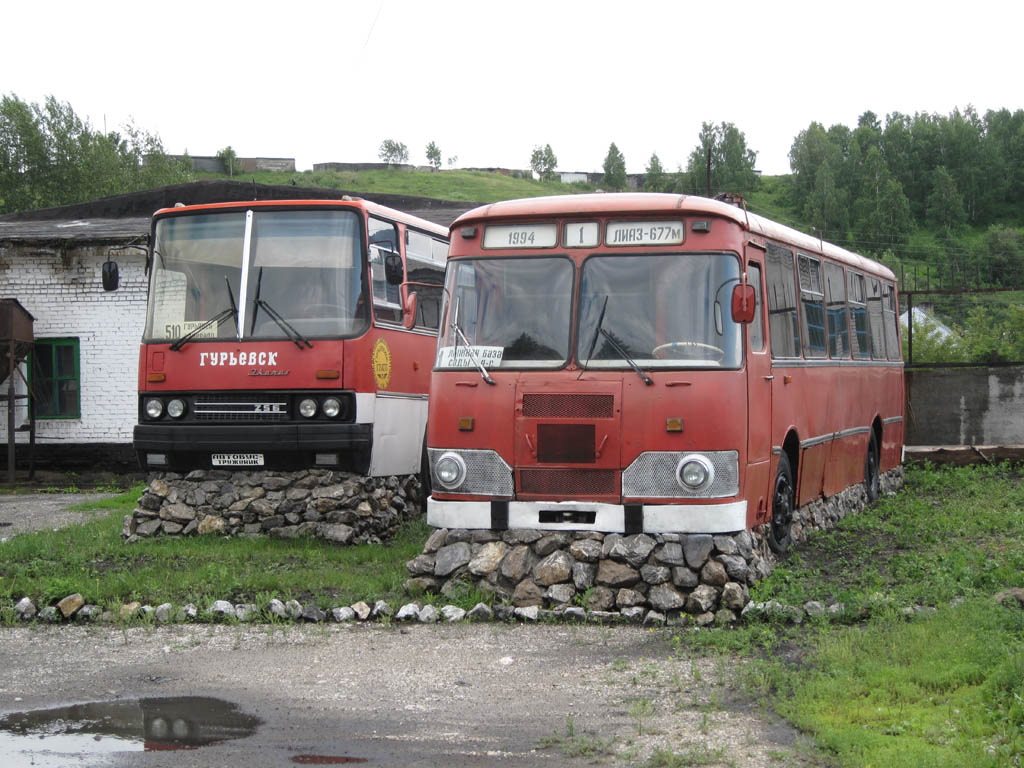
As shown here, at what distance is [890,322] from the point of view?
60.4ft

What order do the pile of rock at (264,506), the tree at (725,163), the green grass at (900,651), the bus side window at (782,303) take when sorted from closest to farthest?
1. the green grass at (900,651)
2. the bus side window at (782,303)
3. the pile of rock at (264,506)
4. the tree at (725,163)

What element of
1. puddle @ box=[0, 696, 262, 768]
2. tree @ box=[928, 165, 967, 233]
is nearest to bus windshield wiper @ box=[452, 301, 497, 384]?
puddle @ box=[0, 696, 262, 768]

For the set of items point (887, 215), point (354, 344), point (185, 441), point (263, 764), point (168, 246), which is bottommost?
point (263, 764)

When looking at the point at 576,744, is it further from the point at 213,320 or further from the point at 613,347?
the point at 213,320

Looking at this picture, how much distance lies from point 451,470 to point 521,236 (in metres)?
1.87

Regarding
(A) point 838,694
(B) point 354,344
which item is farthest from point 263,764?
(B) point 354,344

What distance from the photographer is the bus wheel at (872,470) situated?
1619cm

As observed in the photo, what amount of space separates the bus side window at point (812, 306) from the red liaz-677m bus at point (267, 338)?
12.2 ft

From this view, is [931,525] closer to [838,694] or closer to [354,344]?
[354,344]

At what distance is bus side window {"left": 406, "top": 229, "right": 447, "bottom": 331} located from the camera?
561 inches

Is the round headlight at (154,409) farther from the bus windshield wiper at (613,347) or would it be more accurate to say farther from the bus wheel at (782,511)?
the bus wheel at (782,511)

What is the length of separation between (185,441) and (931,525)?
7.49 meters

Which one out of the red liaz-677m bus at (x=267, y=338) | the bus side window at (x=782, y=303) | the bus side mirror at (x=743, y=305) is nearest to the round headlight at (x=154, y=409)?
the red liaz-677m bus at (x=267, y=338)

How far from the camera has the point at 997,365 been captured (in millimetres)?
21250
